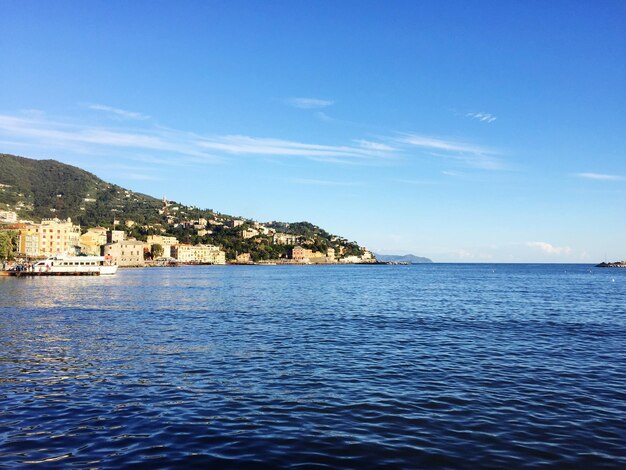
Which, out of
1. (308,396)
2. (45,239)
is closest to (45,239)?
(45,239)

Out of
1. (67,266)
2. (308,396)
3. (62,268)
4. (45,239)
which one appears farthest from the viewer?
(45,239)

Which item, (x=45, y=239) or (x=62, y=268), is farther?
(x=45, y=239)

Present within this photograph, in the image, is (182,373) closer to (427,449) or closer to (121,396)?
(121,396)

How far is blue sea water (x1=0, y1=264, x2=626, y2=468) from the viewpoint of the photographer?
12.4 metres

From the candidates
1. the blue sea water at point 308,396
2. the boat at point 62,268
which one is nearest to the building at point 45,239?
the boat at point 62,268

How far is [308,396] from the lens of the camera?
17.5m

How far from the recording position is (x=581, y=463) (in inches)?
468

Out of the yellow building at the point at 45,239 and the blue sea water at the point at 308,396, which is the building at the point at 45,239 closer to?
the yellow building at the point at 45,239

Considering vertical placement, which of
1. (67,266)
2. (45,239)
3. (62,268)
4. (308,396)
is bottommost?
(62,268)

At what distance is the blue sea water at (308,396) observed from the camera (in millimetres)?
12406

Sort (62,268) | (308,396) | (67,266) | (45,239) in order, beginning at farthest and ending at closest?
(45,239) < (67,266) < (62,268) < (308,396)

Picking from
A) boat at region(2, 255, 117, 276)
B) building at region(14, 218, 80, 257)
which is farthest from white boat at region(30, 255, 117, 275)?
building at region(14, 218, 80, 257)

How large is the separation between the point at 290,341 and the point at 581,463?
1926 centimetres

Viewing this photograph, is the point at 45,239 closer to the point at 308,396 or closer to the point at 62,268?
the point at 62,268
